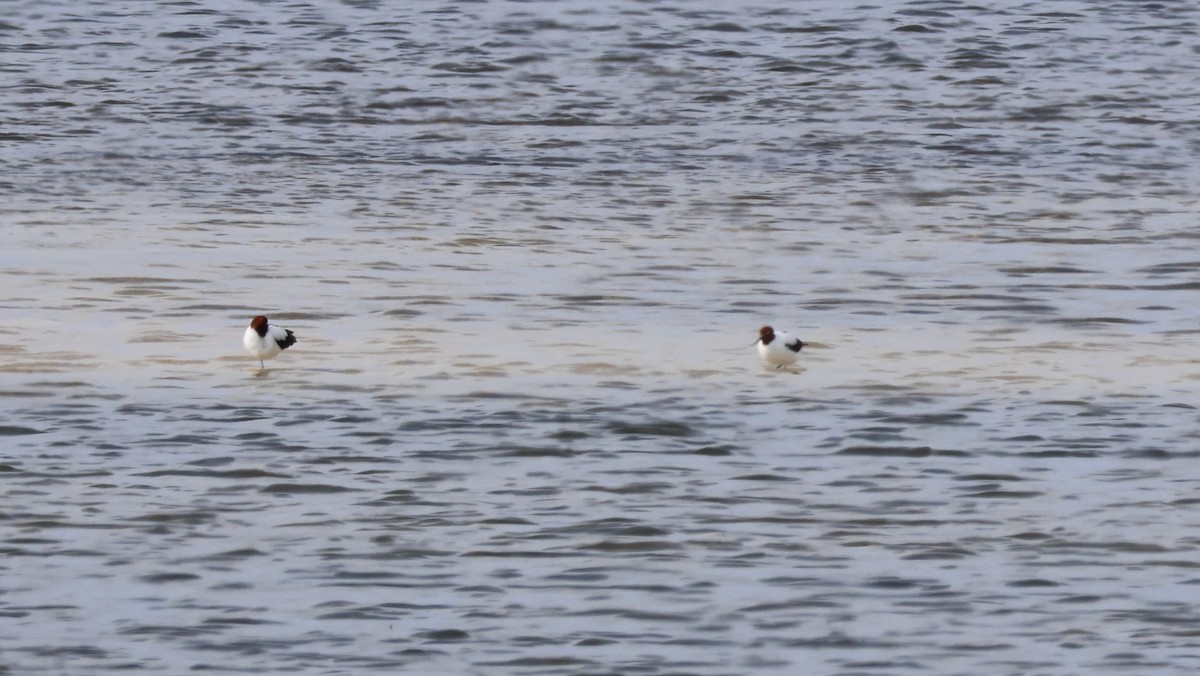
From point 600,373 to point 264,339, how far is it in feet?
5.68

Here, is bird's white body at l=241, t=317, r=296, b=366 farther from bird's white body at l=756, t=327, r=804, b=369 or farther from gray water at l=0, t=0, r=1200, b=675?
bird's white body at l=756, t=327, r=804, b=369

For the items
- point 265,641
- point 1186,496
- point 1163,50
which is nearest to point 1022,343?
point 1186,496

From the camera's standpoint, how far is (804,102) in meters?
23.8

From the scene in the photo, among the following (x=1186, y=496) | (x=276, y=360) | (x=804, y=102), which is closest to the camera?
(x=1186, y=496)

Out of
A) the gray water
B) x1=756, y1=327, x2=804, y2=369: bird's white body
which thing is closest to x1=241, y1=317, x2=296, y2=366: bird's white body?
the gray water

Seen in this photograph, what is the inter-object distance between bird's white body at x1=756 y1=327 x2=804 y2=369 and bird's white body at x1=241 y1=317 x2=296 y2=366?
97.4 inches

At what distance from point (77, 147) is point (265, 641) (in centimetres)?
1355

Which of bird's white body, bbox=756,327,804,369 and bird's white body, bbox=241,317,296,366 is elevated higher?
bird's white body, bbox=241,317,296,366

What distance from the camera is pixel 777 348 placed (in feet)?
41.1

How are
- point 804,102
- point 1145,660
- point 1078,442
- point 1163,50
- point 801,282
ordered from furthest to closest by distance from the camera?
point 1163,50 < point 804,102 < point 801,282 < point 1078,442 < point 1145,660

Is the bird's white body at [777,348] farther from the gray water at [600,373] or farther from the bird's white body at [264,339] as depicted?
the bird's white body at [264,339]

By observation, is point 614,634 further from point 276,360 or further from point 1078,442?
point 276,360

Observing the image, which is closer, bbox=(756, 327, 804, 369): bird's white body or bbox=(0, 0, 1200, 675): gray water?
bbox=(0, 0, 1200, 675): gray water

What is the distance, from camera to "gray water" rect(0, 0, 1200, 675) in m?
8.59
